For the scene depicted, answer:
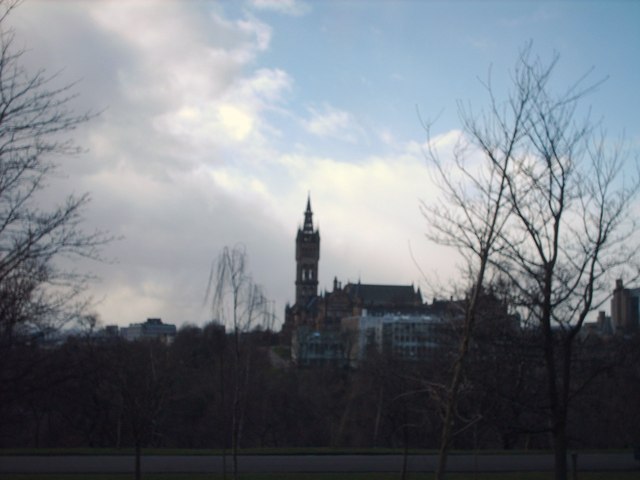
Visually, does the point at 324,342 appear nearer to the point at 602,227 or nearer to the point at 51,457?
the point at 51,457

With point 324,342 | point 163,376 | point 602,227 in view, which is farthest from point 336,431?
point 324,342

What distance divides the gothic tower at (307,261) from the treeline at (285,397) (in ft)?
326

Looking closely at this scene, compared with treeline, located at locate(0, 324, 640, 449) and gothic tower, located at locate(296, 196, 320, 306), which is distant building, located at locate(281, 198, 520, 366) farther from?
treeline, located at locate(0, 324, 640, 449)

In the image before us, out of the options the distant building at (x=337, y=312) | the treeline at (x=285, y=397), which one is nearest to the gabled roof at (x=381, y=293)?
the distant building at (x=337, y=312)

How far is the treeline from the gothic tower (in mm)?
99335

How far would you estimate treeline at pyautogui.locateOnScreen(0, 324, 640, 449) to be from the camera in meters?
9.34

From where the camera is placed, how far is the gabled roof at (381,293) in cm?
14915

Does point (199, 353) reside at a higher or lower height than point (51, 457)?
higher

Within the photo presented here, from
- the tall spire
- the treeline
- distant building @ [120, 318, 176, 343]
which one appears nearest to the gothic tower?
the tall spire

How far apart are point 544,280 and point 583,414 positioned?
25.2 m

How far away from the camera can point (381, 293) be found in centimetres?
15250

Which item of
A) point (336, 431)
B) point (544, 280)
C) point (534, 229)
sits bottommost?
point (336, 431)

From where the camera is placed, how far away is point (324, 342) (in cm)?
10038

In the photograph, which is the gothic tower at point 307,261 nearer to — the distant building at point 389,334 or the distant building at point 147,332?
the distant building at point 389,334
